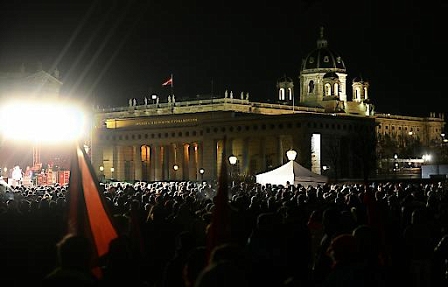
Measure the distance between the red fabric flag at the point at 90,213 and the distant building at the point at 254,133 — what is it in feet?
262

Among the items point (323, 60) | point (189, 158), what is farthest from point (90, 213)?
point (323, 60)

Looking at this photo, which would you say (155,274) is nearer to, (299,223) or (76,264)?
(299,223)

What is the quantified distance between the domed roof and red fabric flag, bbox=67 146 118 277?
142m

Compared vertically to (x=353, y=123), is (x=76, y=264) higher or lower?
lower

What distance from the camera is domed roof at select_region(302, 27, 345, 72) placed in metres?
152

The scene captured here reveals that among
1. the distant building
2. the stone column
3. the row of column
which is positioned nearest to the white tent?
the distant building

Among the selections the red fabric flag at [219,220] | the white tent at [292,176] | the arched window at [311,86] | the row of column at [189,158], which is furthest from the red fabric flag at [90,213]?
the arched window at [311,86]

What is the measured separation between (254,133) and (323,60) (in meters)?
44.2

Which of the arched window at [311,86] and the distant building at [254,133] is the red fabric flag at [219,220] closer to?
the distant building at [254,133]

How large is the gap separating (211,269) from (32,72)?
4475 inches

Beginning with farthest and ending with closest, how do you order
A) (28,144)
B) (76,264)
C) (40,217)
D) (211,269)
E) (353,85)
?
1. (353,85)
2. (28,144)
3. (40,217)
4. (76,264)
5. (211,269)

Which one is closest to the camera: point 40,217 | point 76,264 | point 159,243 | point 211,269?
point 211,269

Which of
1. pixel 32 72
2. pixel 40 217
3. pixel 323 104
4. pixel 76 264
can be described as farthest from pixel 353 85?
pixel 76 264

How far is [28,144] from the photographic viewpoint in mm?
95938
